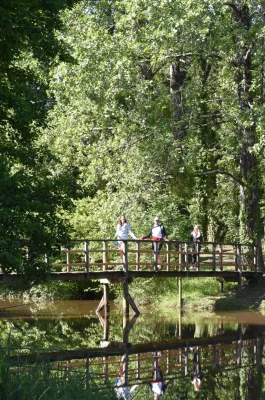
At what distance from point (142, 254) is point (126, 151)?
3896 mm

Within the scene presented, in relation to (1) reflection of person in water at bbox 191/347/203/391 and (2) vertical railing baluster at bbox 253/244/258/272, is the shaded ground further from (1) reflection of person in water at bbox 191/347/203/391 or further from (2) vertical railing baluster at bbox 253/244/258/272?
(1) reflection of person in water at bbox 191/347/203/391

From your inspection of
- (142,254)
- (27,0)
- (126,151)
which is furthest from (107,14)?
(27,0)

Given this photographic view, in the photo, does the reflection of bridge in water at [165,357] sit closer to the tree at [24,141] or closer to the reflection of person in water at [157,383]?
the reflection of person in water at [157,383]

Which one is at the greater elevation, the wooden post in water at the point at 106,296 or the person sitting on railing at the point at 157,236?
the person sitting on railing at the point at 157,236

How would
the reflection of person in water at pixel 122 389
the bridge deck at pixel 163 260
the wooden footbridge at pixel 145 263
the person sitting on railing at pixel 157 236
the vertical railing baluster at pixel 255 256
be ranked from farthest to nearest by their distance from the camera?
the vertical railing baluster at pixel 255 256
the person sitting on railing at pixel 157 236
the bridge deck at pixel 163 260
the wooden footbridge at pixel 145 263
the reflection of person in water at pixel 122 389

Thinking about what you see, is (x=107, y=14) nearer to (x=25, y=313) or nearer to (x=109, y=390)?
(x=25, y=313)

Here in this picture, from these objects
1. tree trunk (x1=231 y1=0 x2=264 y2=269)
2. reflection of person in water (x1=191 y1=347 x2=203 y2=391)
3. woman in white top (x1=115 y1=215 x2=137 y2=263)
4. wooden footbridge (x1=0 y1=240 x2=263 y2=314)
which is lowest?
reflection of person in water (x1=191 y1=347 x2=203 y2=391)

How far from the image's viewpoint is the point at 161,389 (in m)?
15.4

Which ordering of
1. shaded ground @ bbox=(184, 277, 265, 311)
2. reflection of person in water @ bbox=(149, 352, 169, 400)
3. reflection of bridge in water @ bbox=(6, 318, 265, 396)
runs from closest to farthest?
1. reflection of person in water @ bbox=(149, 352, 169, 400)
2. reflection of bridge in water @ bbox=(6, 318, 265, 396)
3. shaded ground @ bbox=(184, 277, 265, 311)

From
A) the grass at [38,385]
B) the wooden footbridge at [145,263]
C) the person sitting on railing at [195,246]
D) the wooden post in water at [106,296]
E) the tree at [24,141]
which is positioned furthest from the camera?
the person sitting on railing at [195,246]

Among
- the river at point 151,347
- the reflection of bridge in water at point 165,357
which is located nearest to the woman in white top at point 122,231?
the river at point 151,347

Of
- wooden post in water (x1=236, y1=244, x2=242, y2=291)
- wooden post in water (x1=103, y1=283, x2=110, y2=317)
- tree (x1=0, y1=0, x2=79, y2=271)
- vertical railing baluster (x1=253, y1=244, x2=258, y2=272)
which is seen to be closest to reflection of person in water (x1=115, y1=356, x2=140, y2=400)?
tree (x1=0, y1=0, x2=79, y2=271)

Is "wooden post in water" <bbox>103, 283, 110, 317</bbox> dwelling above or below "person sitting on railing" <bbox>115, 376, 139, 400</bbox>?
above

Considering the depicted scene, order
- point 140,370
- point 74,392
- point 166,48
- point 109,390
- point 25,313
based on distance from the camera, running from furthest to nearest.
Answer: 1. point 25,313
2. point 166,48
3. point 140,370
4. point 109,390
5. point 74,392
